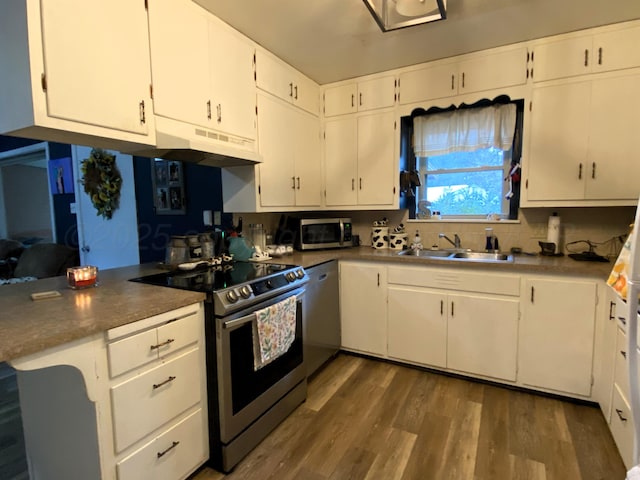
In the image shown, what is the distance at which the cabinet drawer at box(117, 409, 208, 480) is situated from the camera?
1.28 m

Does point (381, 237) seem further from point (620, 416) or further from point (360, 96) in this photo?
point (620, 416)

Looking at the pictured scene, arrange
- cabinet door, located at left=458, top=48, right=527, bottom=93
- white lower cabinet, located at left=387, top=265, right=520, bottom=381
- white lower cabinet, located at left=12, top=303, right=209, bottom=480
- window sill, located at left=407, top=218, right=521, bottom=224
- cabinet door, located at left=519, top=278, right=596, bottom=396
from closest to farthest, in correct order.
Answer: white lower cabinet, located at left=12, top=303, right=209, bottom=480 → cabinet door, located at left=519, top=278, right=596, bottom=396 → white lower cabinet, located at left=387, top=265, right=520, bottom=381 → cabinet door, located at left=458, top=48, right=527, bottom=93 → window sill, located at left=407, top=218, right=521, bottom=224

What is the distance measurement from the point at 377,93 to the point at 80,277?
2.53 m

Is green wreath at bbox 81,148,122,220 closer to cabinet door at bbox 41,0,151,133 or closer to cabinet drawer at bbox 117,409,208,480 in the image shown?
cabinet door at bbox 41,0,151,133

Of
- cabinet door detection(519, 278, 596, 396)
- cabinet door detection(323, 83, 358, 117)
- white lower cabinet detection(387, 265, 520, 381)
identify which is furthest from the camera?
cabinet door detection(323, 83, 358, 117)

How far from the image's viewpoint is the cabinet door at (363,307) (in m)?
2.60

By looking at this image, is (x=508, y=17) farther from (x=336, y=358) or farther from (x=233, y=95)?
(x=336, y=358)

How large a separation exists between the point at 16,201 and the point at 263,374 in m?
5.24

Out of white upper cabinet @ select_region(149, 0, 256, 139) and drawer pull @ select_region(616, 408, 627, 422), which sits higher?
white upper cabinet @ select_region(149, 0, 256, 139)

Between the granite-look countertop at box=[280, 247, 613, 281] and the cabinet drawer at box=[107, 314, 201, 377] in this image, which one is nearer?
the cabinet drawer at box=[107, 314, 201, 377]

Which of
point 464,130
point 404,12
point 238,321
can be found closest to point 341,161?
point 464,130

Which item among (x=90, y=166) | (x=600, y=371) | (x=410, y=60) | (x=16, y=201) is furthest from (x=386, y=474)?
(x=16, y=201)

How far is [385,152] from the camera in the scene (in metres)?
2.87

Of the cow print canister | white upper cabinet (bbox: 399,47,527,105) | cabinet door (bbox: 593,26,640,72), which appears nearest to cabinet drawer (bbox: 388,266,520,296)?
the cow print canister
